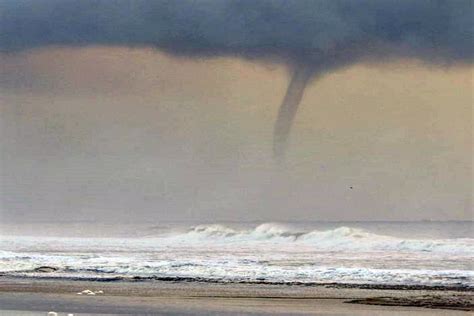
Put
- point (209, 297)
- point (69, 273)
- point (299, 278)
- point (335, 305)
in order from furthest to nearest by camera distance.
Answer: point (69, 273) → point (299, 278) → point (209, 297) → point (335, 305)

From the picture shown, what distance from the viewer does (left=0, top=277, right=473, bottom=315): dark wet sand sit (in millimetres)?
17781

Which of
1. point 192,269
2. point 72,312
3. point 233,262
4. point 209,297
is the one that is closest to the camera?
point 72,312

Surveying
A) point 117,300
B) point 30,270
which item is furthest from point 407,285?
point 30,270

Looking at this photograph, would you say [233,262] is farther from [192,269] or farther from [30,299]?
[30,299]

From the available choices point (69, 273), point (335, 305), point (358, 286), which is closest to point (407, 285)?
point (358, 286)

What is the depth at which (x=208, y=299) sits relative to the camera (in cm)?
2078

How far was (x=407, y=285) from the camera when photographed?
88.1ft

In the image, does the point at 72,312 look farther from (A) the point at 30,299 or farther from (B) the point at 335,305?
(B) the point at 335,305

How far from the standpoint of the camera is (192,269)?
3531 centimetres

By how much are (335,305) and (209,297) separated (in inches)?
135

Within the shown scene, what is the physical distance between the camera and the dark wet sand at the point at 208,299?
17.8 metres

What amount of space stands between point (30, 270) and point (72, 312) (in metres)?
18.2

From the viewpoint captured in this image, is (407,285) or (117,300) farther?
(407,285)

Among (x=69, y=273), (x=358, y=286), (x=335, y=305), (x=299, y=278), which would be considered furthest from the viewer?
(x=69, y=273)
